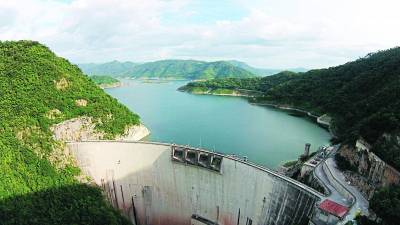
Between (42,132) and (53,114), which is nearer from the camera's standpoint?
(42,132)

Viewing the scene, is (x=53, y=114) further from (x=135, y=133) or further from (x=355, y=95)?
(x=355, y=95)

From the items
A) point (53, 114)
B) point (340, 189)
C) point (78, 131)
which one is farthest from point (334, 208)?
point (53, 114)

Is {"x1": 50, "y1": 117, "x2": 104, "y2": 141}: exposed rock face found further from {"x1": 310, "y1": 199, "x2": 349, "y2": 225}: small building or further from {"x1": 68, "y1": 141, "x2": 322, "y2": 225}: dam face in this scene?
{"x1": 310, "y1": 199, "x2": 349, "y2": 225}: small building

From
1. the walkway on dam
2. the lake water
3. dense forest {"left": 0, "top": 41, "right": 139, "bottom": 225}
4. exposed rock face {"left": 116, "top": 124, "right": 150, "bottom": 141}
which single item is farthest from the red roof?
exposed rock face {"left": 116, "top": 124, "right": 150, "bottom": 141}

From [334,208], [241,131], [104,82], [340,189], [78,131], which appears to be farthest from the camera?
[104,82]

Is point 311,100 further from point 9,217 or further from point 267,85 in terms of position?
point 9,217

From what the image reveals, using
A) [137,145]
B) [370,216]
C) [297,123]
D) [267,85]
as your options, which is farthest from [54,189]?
[267,85]
